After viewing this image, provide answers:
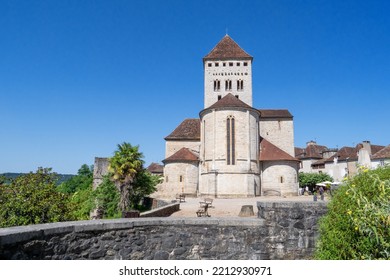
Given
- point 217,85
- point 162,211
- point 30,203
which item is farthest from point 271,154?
point 30,203

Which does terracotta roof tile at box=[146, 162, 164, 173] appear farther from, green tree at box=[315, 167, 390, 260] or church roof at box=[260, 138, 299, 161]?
green tree at box=[315, 167, 390, 260]

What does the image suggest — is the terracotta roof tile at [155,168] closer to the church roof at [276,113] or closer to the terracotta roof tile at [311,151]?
the church roof at [276,113]

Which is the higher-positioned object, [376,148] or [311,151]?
[311,151]

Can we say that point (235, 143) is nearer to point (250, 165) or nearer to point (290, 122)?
point (250, 165)

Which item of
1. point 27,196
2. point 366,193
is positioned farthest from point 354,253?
point 27,196

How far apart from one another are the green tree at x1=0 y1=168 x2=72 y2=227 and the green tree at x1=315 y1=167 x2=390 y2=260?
12005 millimetres

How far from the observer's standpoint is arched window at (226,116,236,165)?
34.3m

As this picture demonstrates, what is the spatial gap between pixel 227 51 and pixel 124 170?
32.3 m

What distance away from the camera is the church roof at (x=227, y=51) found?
47.8 metres

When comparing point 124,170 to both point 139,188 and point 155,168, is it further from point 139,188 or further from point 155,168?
point 155,168

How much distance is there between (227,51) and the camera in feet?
160

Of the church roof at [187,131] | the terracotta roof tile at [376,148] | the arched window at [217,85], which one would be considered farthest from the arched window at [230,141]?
the terracotta roof tile at [376,148]

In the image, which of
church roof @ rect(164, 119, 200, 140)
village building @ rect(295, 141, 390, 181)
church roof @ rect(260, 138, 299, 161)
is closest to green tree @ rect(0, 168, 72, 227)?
church roof @ rect(260, 138, 299, 161)

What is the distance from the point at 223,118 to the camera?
34.9 metres
